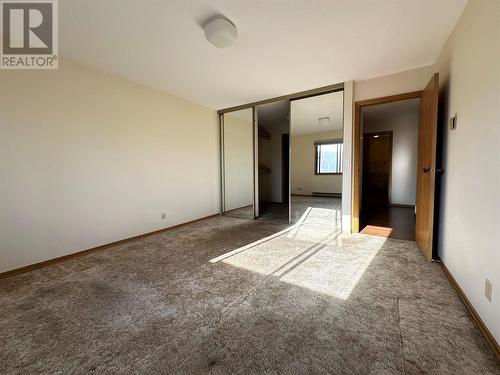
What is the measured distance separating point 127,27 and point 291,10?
156 cm

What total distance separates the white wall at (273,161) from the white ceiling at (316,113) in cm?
126

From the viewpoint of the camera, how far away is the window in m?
4.11

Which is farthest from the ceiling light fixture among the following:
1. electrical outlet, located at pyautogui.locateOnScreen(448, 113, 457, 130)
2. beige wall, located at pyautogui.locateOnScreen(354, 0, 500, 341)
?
electrical outlet, located at pyautogui.locateOnScreen(448, 113, 457, 130)

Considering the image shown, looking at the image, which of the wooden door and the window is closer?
the wooden door

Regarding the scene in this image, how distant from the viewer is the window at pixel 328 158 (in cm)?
411

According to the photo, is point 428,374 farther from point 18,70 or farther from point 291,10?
point 18,70

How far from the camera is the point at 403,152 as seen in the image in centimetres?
548

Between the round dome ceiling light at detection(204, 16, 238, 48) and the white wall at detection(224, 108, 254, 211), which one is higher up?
the round dome ceiling light at detection(204, 16, 238, 48)

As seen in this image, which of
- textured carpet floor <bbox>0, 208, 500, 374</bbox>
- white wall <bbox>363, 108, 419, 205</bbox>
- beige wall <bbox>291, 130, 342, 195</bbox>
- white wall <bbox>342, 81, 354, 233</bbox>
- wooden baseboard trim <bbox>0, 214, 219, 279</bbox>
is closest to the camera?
textured carpet floor <bbox>0, 208, 500, 374</bbox>

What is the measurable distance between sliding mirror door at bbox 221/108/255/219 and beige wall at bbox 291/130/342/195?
0.97 metres

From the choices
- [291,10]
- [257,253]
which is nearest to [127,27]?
[291,10]

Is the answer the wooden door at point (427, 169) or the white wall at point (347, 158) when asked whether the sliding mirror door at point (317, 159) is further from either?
the wooden door at point (427, 169)

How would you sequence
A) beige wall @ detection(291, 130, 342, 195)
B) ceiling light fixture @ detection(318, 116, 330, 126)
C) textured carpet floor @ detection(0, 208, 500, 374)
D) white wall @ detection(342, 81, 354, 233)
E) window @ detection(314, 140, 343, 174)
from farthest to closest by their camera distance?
beige wall @ detection(291, 130, 342, 195)
window @ detection(314, 140, 343, 174)
ceiling light fixture @ detection(318, 116, 330, 126)
white wall @ detection(342, 81, 354, 233)
textured carpet floor @ detection(0, 208, 500, 374)

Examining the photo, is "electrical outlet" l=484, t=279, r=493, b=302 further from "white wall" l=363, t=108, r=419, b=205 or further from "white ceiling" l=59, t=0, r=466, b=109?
"white wall" l=363, t=108, r=419, b=205
